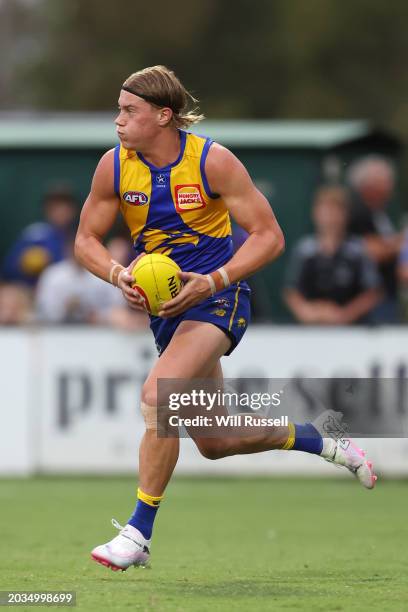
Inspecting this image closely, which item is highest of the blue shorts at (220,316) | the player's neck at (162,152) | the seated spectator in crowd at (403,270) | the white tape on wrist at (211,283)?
the player's neck at (162,152)

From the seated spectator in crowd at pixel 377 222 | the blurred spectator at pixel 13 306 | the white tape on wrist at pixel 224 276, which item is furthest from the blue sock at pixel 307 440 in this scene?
the blurred spectator at pixel 13 306

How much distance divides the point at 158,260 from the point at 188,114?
0.84m

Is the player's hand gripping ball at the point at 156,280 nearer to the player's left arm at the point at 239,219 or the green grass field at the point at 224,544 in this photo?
the player's left arm at the point at 239,219

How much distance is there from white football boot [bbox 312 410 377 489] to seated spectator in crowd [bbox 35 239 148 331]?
22.8 ft

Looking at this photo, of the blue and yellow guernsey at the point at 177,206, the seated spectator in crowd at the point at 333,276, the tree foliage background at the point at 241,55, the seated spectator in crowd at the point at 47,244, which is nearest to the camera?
the blue and yellow guernsey at the point at 177,206

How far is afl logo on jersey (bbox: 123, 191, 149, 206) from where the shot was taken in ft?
26.5

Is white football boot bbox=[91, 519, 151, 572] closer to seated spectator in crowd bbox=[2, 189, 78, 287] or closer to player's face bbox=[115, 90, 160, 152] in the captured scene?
player's face bbox=[115, 90, 160, 152]

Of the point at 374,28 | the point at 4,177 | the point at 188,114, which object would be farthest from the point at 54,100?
the point at 188,114

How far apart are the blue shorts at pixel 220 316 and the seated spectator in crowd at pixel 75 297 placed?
279 inches

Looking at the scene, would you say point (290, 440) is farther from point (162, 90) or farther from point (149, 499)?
point (162, 90)

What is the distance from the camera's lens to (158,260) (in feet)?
25.9

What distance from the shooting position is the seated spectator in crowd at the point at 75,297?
50.8ft

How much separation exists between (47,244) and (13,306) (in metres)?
0.96

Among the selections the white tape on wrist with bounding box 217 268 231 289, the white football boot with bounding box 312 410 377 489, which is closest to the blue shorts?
the white tape on wrist with bounding box 217 268 231 289
